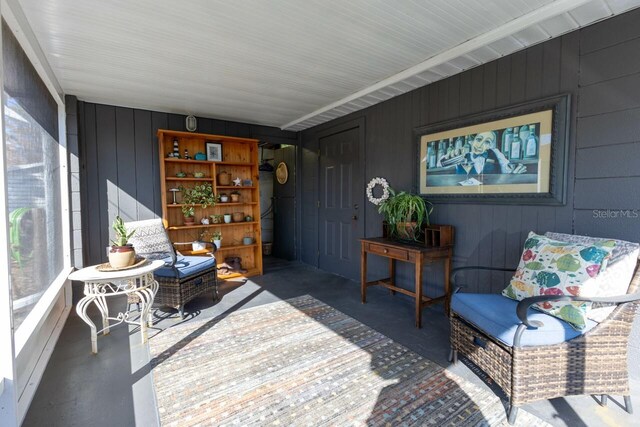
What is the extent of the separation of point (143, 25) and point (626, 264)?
3.23 meters

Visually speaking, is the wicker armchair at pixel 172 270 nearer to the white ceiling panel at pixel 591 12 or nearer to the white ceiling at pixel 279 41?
Answer: the white ceiling at pixel 279 41

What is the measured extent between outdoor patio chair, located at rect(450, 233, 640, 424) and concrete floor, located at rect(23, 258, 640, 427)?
0.13 metres

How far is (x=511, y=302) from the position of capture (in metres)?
1.89

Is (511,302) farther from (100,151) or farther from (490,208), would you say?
(100,151)

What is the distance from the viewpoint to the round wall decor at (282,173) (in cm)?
548

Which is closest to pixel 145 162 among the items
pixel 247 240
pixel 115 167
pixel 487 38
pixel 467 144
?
pixel 115 167

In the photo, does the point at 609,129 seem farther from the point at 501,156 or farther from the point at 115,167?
the point at 115,167

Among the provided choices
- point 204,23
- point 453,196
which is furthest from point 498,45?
point 204,23

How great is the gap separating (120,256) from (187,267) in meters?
0.76

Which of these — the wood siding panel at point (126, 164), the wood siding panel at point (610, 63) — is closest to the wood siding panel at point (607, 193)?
the wood siding panel at point (610, 63)

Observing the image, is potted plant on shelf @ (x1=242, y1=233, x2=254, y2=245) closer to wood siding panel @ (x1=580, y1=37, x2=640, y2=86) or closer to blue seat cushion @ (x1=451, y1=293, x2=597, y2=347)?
blue seat cushion @ (x1=451, y1=293, x2=597, y2=347)

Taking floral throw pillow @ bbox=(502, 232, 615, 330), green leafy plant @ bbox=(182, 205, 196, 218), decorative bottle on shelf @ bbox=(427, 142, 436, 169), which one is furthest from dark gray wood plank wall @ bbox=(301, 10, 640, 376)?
green leafy plant @ bbox=(182, 205, 196, 218)

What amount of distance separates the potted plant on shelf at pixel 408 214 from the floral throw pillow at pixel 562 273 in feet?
3.73

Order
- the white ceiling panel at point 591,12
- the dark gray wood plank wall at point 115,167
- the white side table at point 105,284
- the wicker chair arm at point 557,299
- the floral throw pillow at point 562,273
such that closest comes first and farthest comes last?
the wicker chair arm at point 557,299
the floral throw pillow at point 562,273
the white ceiling panel at point 591,12
the white side table at point 105,284
the dark gray wood plank wall at point 115,167
